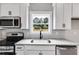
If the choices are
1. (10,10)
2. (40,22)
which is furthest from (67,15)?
(10,10)

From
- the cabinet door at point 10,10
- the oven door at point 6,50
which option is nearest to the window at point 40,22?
the cabinet door at point 10,10

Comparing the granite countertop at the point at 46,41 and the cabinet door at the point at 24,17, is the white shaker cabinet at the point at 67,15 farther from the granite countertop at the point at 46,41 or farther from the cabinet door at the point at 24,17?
the cabinet door at the point at 24,17

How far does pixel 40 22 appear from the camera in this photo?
1.11 meters

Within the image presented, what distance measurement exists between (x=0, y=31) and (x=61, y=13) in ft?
2.16

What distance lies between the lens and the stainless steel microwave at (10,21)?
3.67 ft

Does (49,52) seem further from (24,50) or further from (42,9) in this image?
(42,9)

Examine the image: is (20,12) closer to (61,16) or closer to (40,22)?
(40,22)

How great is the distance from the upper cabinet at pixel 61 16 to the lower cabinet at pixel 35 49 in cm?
23

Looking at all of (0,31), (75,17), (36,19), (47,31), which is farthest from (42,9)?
(0,31)

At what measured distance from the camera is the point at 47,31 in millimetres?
1115

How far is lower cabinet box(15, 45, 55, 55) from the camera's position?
43.2 inches

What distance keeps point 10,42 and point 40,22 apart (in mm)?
377

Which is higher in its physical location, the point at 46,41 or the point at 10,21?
the point at 10,21

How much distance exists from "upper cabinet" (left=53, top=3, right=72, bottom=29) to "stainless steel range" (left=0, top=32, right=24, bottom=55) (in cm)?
38
